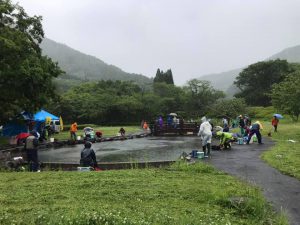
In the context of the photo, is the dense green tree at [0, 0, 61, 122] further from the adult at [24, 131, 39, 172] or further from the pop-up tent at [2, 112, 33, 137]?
the adult at [24, 131, 39, 172]

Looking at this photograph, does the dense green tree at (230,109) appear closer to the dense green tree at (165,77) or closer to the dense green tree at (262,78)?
the dense green tree at (262,78)

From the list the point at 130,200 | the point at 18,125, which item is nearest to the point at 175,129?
the point at 18,125

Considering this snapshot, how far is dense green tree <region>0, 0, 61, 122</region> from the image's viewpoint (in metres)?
24.8

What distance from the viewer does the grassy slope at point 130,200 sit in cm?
681

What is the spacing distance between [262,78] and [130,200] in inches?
2993

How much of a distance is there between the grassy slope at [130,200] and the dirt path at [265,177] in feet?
1.53

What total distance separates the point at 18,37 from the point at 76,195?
20.6 m

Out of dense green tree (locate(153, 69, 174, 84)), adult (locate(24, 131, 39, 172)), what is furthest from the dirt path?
dense green tree (locate(153, 69, 174, 84))

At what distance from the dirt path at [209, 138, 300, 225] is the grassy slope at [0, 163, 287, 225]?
1.53 feet

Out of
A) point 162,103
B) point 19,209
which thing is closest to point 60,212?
point 19,209

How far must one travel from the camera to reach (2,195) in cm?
887

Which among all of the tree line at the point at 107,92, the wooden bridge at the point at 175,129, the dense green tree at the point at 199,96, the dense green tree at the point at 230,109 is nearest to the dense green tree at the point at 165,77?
the tree line at the point at 107,92

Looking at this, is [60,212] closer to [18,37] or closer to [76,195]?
[76,195]

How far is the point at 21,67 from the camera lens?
965 inches
